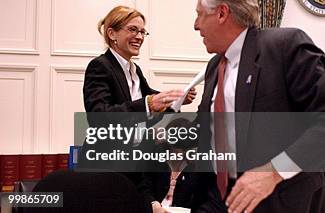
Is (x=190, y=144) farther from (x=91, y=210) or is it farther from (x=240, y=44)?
(x=91, y=210)

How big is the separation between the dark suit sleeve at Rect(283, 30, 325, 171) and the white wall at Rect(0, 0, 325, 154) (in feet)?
8.76

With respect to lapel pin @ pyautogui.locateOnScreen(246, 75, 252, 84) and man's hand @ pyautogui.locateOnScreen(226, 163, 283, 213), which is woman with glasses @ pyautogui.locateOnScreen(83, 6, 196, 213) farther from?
man's hand @ pyautogui.locateOnScreen(226, 163, 283, 213)

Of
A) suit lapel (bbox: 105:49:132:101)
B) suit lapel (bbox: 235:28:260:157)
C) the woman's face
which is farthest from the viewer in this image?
the woman's face

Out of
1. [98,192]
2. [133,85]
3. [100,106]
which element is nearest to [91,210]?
[98,192]

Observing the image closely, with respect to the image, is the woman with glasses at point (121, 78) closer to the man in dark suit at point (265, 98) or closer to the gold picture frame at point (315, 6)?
the man in dark suit at point (265, 98)

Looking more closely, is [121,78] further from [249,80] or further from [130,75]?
[249,80]

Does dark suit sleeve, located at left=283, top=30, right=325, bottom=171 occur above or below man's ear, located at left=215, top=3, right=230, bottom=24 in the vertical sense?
below

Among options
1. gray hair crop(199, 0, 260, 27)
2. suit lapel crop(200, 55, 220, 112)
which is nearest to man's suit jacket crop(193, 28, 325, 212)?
gray hair crop(199, 0, 260, 27)

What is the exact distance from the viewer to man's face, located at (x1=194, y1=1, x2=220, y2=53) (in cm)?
145

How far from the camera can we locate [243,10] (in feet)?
4.64

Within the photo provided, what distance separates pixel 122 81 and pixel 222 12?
72 cm

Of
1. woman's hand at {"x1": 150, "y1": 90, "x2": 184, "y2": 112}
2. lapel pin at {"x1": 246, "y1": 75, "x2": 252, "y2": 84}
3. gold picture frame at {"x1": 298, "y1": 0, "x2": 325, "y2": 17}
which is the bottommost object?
woman's hand at {"x1": 150, "y1": 90, "x2": 184, "y2": 112}

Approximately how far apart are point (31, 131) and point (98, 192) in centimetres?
271

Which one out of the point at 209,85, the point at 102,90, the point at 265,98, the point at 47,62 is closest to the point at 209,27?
the point at 209,85
